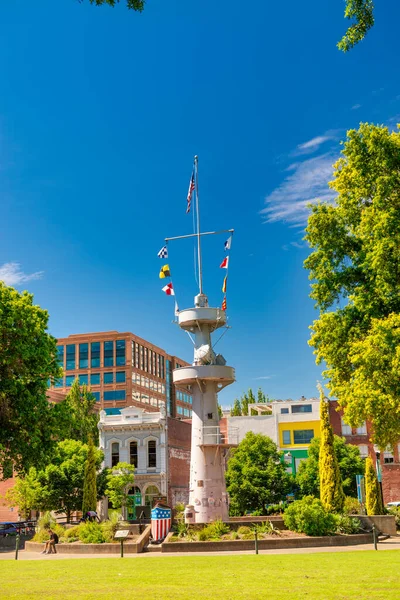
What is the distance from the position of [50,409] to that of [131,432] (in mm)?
29311

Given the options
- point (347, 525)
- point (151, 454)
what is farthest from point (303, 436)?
point (347, 525)

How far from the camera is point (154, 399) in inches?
4471

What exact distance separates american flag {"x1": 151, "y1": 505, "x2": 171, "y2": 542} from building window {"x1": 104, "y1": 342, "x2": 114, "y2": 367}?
7382 centimetres

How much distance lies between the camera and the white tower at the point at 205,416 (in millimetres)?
36531

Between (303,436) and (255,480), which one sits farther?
(303,436)

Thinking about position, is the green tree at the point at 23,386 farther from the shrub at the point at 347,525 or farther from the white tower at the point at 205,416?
the shrub at the point at 347,525

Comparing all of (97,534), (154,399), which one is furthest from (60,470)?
(154,399)

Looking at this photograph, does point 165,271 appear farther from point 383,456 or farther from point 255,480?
point 383,456

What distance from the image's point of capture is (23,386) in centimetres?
3039

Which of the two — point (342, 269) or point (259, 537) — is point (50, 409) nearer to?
point (259, 537)

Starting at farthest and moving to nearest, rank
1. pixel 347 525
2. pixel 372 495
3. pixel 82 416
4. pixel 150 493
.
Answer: pixel 82 416 → pixel 150 493 → pixel 372 495 → pixel 347 525

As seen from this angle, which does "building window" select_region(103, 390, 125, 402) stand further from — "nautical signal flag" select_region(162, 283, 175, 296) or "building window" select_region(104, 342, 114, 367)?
"nautical signal flag" select_region(162, 283, 175, 296)

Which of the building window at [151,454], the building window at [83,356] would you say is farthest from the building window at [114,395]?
the building window at [151,454]

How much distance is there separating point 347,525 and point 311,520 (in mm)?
2235
